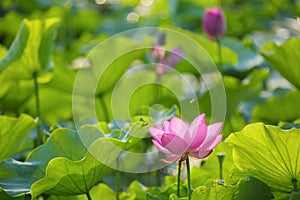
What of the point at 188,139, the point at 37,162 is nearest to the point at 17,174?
the point at 37,162

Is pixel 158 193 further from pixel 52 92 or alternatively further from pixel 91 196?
pixel 52 92

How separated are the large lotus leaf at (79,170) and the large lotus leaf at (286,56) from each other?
0.43m

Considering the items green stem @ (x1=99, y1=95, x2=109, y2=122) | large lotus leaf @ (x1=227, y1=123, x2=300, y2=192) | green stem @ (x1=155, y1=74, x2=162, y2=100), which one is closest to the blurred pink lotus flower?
green stem @ (x1=155, y1=74, x2=162, y2=100)

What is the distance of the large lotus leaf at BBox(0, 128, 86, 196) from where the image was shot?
3.74ft

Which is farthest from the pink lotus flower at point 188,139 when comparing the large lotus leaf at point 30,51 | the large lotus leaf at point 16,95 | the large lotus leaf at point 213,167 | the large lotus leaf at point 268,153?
the large lotus leaf at point 16,95

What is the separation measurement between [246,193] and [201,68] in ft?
2.78

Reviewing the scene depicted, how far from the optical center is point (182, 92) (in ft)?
5.71

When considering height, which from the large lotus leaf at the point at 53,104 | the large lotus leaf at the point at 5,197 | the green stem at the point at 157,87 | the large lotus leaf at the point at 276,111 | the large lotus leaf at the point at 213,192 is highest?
the large lotus leaf at the point at 213,192

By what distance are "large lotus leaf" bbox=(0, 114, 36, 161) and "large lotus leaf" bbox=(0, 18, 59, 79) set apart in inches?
8.3

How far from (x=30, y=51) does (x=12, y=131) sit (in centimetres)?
29

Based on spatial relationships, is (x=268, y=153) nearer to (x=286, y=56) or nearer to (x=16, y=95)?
(x=286, y=56)

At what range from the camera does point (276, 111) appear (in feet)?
5.16

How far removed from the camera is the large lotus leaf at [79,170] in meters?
1.03

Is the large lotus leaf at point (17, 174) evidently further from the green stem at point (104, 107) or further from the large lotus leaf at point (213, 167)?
the green stem at point (104, 107)
